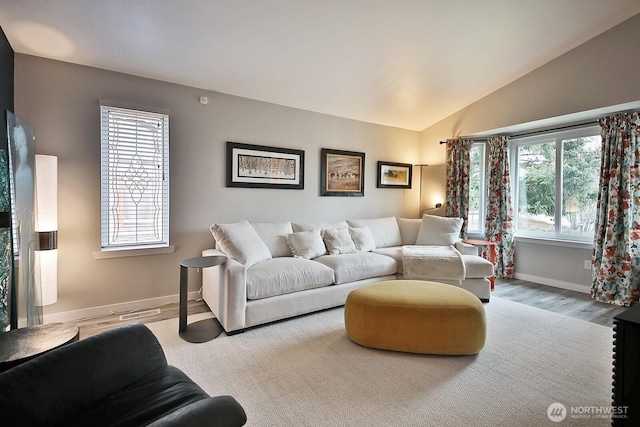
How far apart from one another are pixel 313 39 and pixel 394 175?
2.89 m

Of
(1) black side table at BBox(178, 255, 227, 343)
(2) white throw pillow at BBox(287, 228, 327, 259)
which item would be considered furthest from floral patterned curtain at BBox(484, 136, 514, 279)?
(1) black side table at BBox(178, 255, 227, 343)

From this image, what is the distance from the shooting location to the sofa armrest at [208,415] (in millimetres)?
901

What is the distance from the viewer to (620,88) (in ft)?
10.5

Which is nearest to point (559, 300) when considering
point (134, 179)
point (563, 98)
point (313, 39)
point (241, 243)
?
point (563, 98)

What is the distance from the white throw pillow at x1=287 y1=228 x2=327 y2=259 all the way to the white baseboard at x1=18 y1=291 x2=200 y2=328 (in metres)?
1.27

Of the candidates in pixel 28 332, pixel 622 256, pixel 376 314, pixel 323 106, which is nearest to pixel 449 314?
pixel 376 314

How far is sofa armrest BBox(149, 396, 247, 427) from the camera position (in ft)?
2.96

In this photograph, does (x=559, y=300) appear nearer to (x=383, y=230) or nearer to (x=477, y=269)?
(x=477, y=269)

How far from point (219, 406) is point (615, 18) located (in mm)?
4728

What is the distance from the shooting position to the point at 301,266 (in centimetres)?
307

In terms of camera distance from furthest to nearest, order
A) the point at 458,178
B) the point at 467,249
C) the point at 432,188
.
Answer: the point at 432,188, the point at 458,178, the point at 467,249

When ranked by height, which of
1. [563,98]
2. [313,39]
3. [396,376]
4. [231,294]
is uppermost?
[313,39]

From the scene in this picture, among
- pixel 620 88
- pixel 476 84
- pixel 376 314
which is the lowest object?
pixel 376 314

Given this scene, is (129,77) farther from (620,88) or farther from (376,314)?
(620,88)
